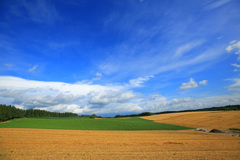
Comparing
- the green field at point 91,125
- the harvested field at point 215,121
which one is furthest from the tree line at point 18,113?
the harvested field at point 215,121

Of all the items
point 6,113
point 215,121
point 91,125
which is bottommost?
point 215,121

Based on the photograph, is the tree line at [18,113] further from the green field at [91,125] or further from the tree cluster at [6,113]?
the green field at [91,125]

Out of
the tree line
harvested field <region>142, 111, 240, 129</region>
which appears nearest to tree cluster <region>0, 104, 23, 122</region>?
the tree line

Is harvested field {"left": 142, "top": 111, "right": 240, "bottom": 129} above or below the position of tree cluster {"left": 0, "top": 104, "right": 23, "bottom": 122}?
below

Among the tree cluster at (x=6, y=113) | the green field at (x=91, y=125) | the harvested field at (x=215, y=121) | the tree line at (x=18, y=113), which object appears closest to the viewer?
the harvested field at (x=215, y=121)

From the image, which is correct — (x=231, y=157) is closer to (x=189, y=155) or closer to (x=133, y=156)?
(x=189, y=155)

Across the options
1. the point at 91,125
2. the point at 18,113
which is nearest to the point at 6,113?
the point at 18,113

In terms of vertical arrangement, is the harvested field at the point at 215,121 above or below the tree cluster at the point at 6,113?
below

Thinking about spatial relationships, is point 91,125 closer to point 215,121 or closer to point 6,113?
point 215,121

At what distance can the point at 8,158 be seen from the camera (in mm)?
12508

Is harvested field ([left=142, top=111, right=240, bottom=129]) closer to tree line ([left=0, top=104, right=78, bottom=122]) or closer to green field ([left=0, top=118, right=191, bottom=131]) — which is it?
green field ([left=0, top=118, right=191, bottom=131])

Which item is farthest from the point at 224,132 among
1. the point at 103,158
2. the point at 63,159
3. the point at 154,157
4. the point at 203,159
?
the point at 63,159

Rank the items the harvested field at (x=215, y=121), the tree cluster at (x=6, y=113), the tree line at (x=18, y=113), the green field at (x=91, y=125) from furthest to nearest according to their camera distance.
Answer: the tree line at (x=18, y=113)
the tree cluster at (x=6, y=113)
the green field at (x=91, y=125)
the harvested field at (x=215, y=121)

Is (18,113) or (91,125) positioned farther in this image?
(18,113)
